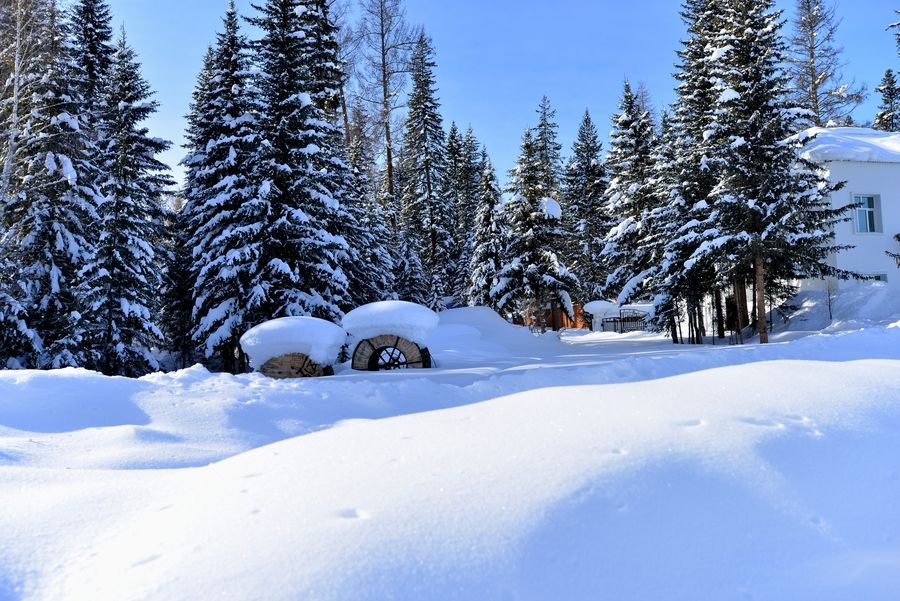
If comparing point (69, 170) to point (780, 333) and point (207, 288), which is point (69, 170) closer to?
point (207, 288)

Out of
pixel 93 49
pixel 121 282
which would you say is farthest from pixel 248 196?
pixel 93 49

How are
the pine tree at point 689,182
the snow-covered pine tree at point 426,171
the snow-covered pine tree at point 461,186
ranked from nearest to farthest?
1. the pine tree at point 689,182
2. the snow-covered pine tree at point 426,171
3. the snow-covered pine tree at point 461,186

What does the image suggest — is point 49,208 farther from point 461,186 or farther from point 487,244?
point 461,186

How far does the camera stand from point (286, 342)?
10.7 meters

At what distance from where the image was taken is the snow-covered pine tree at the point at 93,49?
20.1m

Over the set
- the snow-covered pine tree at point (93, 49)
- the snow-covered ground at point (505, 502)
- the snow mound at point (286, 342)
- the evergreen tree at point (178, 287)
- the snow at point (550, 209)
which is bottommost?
the snow-covered ground at point (505, 502)

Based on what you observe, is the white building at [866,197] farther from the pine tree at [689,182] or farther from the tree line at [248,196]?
the pine tree at [689,182]

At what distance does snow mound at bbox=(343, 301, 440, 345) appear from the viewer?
1152 centimetres

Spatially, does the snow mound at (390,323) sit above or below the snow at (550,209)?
below

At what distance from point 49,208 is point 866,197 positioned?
2947cm

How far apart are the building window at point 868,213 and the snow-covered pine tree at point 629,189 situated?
311 inches

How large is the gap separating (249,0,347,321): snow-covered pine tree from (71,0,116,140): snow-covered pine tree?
6737 mm

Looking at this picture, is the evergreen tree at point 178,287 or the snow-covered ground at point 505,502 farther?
the evergreen tree at point 178,287

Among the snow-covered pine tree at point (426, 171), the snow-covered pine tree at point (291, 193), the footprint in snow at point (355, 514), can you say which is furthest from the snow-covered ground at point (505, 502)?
the snow-covered pine tree at point (426, 171)
